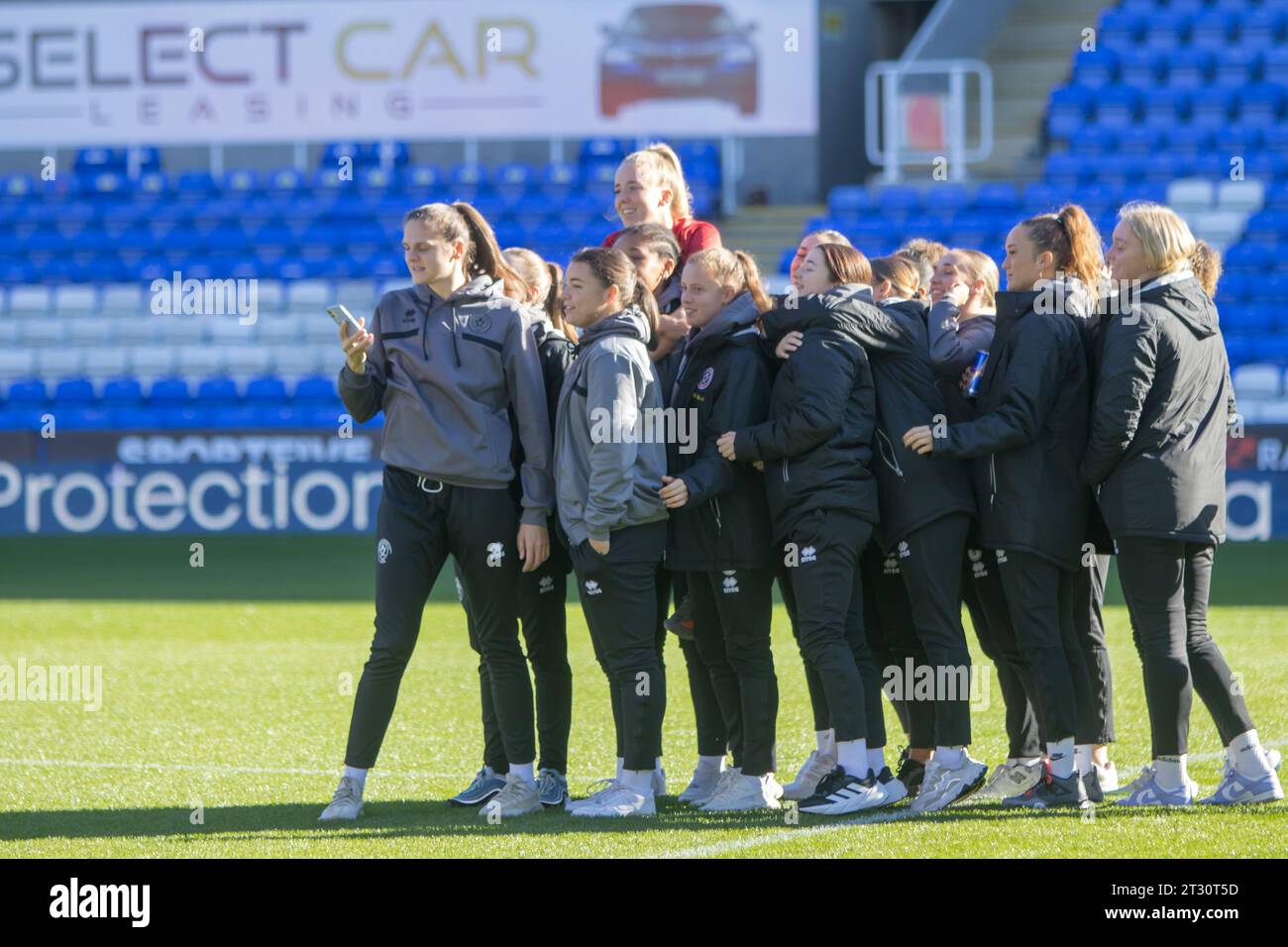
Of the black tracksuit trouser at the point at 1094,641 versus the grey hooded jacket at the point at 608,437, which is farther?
the black tracksuit trouser at the point at 1094,641

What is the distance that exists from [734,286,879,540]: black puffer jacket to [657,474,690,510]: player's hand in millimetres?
214

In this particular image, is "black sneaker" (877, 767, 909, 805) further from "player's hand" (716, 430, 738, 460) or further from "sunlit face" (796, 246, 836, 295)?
"sunlit face" (796, 246, 836, 295)

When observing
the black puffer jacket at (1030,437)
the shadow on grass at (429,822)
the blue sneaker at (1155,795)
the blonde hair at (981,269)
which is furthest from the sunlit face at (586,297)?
the blue sneaker at (1155,795)

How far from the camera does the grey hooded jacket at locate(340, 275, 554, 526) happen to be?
580 cm

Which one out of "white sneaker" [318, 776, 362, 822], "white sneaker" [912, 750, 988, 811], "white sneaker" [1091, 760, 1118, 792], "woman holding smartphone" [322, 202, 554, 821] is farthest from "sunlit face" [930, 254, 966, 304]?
"white sneaker" [318, 776, 362, 822]

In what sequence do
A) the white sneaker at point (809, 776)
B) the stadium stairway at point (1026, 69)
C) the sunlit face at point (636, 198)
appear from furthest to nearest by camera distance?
the stadium stairway at point (1026, 69)
the sunlit face at point (636, 198)
the white sneaker at point (809, 776)

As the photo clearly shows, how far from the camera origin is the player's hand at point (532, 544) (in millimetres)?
5777

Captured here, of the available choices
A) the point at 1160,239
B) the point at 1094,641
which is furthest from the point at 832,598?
the point at 1160,239

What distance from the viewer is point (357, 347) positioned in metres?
5.72

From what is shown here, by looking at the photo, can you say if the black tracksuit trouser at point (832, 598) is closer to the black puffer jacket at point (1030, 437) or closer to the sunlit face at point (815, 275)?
the black puffer jacket at point (1030, 437)

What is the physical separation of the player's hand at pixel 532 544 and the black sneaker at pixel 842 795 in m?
1.15

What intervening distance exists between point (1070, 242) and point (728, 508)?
1.40 m

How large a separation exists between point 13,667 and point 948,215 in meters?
11.8

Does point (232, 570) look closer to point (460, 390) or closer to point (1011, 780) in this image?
point (460, 390)
